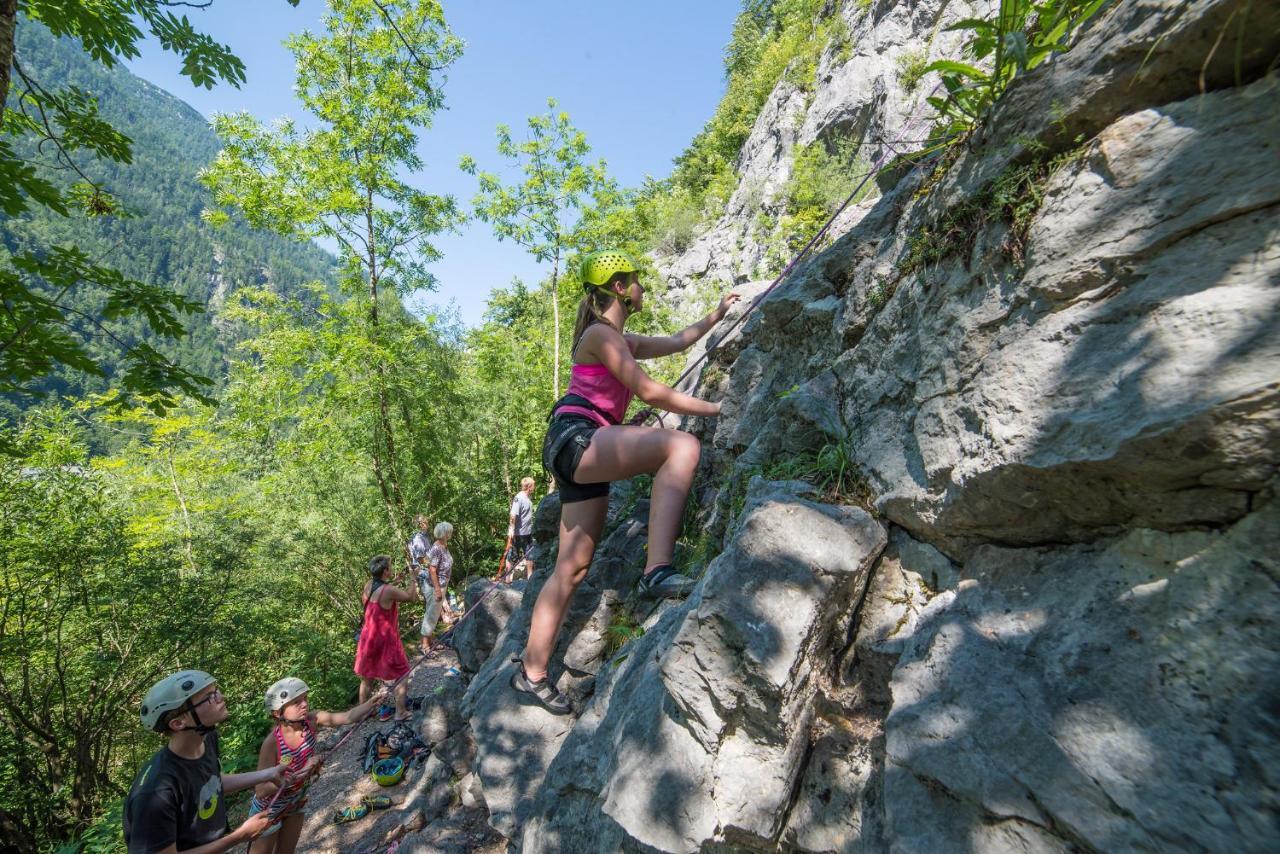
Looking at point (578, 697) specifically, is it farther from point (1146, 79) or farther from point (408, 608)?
point (408, 608)

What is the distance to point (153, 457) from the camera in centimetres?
1952

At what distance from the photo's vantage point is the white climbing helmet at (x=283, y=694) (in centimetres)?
398

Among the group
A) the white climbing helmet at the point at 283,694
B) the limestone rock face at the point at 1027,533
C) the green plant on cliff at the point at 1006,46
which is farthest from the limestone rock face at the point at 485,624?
the green plant on cliff at the point at 1006,46

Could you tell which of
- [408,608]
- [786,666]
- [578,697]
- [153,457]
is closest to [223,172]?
[408,608]

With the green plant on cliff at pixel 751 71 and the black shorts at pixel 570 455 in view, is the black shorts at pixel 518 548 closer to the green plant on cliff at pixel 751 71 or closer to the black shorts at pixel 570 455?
the black shorts at pixel 570 455

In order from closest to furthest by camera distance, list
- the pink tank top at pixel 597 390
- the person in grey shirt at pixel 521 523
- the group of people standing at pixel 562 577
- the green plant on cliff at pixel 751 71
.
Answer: the group of people standing at pixel 562 577 → the pink tank top at pixel 597 390 → the person in grey shirt at pixel 521 523 → the green plant on cliff at pixel 751 71

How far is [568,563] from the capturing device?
345 centimetres

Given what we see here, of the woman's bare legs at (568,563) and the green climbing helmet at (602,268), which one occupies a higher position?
the green climbing helmet at (602,268)

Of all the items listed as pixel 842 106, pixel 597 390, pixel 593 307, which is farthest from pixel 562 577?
pixel 842 106

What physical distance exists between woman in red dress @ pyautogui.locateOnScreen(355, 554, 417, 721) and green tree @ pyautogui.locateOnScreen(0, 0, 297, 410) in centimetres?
330

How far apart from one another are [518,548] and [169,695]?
25.0 ft

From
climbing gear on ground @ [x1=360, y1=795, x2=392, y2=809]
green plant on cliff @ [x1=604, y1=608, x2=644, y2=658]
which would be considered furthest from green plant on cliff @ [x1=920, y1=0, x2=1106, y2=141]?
climbing gear on ground @ [x1=360, y1=795, x2=392, y2=809]

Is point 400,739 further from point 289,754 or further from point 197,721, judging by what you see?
point 197,721

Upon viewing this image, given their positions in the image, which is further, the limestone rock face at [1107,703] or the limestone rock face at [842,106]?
the limestone rock face at [842,106]
